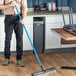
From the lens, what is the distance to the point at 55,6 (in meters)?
6.42

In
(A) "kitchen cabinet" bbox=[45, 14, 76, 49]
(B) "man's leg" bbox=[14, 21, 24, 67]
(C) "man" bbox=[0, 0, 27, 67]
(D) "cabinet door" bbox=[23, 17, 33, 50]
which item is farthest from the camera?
(A) "kitchen cabinet" bbox=[45, 14, 76, 49]

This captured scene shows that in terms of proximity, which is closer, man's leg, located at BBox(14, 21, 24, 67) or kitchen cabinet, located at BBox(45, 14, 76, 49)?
man's leg, located at BBox(14, 21, 24, 67)

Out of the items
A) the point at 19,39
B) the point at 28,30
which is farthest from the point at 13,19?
the point at 28,30

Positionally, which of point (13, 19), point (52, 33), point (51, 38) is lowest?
point (51, 38)

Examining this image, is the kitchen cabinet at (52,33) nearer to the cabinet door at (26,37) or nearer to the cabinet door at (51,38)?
the cabinet door at (51,38)

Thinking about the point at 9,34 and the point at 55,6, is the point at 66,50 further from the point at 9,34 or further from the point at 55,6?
the point at 9,34

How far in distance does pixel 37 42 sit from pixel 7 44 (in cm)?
101

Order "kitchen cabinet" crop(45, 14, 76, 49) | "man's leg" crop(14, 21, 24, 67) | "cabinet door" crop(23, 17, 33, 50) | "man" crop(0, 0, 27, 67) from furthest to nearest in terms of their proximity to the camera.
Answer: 1. "kitchen cabinet" crop(45, 14, 76, 49)
2. "cabinet door" crop(23, 17, 33, 50)
3. "man's leg" crop(14, 21, 24, 67)
4. "man" crop(0, 0, 27, 67)

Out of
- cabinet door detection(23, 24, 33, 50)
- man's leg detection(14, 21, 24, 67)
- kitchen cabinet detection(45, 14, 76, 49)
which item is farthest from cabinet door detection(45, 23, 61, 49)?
man's leg detection(14, 21, 24, 67)

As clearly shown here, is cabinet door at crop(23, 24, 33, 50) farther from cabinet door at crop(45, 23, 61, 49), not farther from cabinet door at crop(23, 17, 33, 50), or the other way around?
cabinet door at crop(45, 23, 61, 49)

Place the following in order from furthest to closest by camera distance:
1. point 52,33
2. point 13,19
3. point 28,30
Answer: point 52,33, point 28,30, point 13,19

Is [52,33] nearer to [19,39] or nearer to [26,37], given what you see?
[26,37]

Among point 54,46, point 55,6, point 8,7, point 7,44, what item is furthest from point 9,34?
point 55,6

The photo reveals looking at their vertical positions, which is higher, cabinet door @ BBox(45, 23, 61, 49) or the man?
the man
